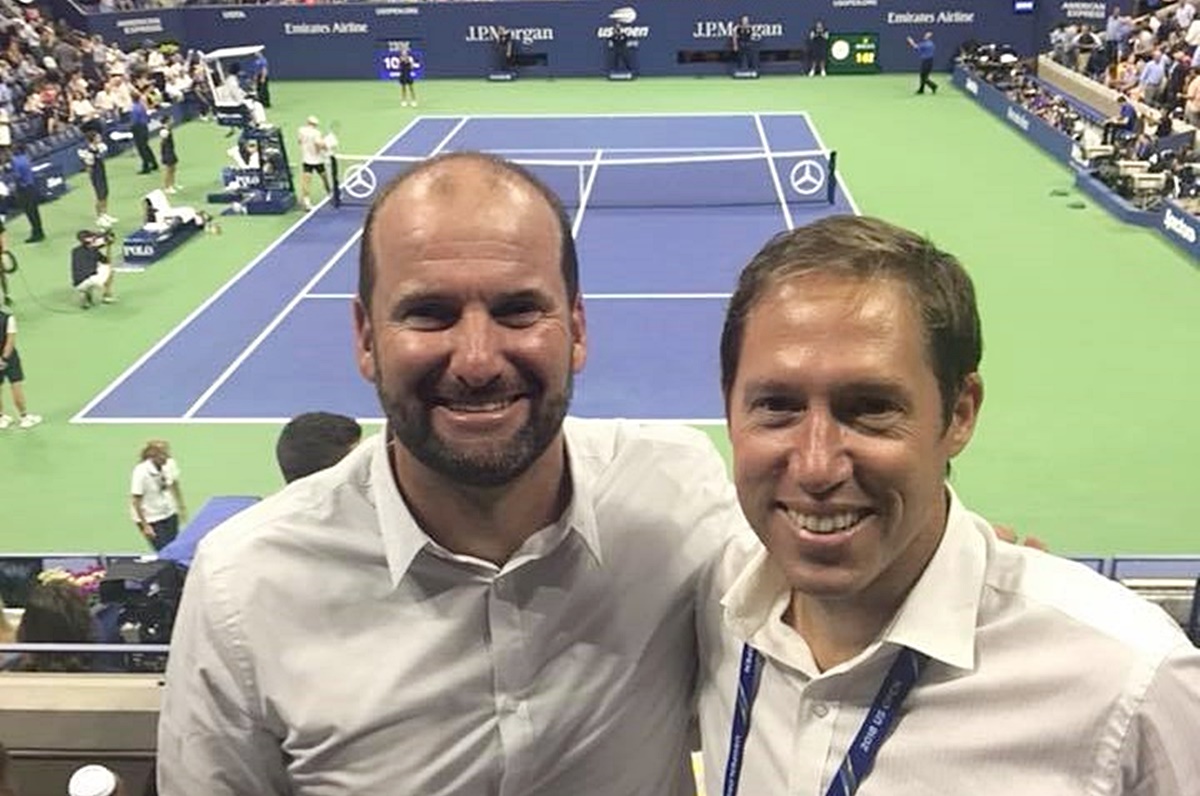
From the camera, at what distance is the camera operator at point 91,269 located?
16031mm

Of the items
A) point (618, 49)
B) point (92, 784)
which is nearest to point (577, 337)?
point (92, 784)

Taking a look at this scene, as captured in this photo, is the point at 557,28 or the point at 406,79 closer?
the point at 406,79

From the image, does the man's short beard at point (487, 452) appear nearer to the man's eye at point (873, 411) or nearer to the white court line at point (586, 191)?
the man's eye at point (873, 411)

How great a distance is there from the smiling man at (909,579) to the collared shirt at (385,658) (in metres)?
0.55

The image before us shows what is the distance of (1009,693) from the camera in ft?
7.62

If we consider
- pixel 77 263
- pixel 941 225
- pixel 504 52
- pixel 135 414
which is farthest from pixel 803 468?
pixel 504 52

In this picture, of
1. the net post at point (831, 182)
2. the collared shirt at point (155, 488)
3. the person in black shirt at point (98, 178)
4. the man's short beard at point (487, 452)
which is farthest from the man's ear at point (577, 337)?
the person in black shirt at point (98, 178)

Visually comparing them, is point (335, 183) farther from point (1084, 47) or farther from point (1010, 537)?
point (1084, 47)

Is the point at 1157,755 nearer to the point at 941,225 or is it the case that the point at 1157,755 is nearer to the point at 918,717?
the point at 918,717

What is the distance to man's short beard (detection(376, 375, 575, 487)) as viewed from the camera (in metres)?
2.58

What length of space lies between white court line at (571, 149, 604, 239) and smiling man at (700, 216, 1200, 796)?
16.3 meters

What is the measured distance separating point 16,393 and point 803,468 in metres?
12.3

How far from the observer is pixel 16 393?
12.8m

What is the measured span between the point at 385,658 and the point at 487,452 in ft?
1.80
